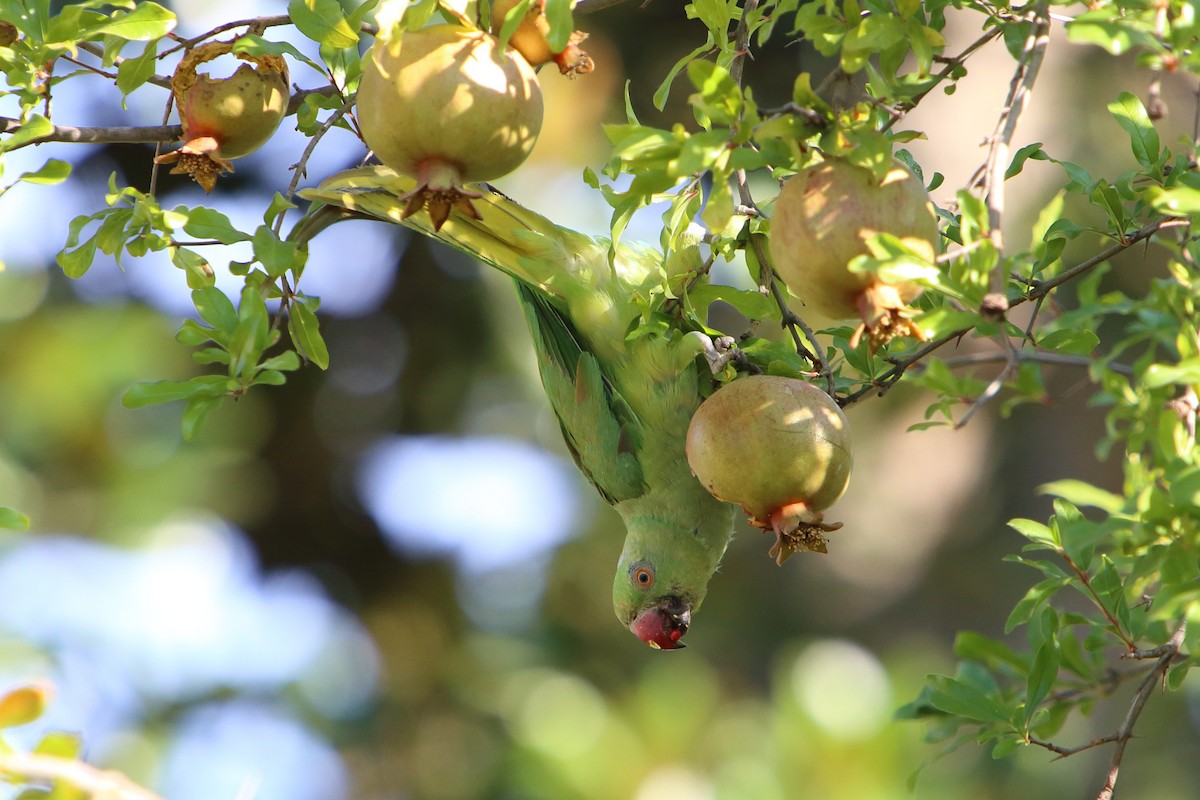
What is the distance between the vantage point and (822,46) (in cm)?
169

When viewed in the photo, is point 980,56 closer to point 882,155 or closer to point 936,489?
point 936,489

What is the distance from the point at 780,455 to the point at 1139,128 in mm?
914

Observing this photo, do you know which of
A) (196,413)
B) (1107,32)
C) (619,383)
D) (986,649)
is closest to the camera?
(1107,32)

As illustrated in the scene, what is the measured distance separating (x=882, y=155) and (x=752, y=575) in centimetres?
613

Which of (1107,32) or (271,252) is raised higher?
(1107,32)

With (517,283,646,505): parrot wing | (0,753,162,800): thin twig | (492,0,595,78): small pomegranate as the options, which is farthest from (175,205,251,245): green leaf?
(517,283,646,505): parrot wing

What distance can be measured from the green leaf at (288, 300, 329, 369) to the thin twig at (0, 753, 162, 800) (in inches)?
43.2

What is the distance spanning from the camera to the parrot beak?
345 centimetres

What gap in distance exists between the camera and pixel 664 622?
11.3 ft

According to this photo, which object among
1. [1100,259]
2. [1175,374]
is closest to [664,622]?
[1100,259]

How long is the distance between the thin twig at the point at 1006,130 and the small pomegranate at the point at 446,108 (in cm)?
66

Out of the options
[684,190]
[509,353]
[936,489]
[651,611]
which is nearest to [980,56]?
[936,489]

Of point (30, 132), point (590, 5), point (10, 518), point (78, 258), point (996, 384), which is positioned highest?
point (590, 5)

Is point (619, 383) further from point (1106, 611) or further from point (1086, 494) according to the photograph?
point (1086, 494)
